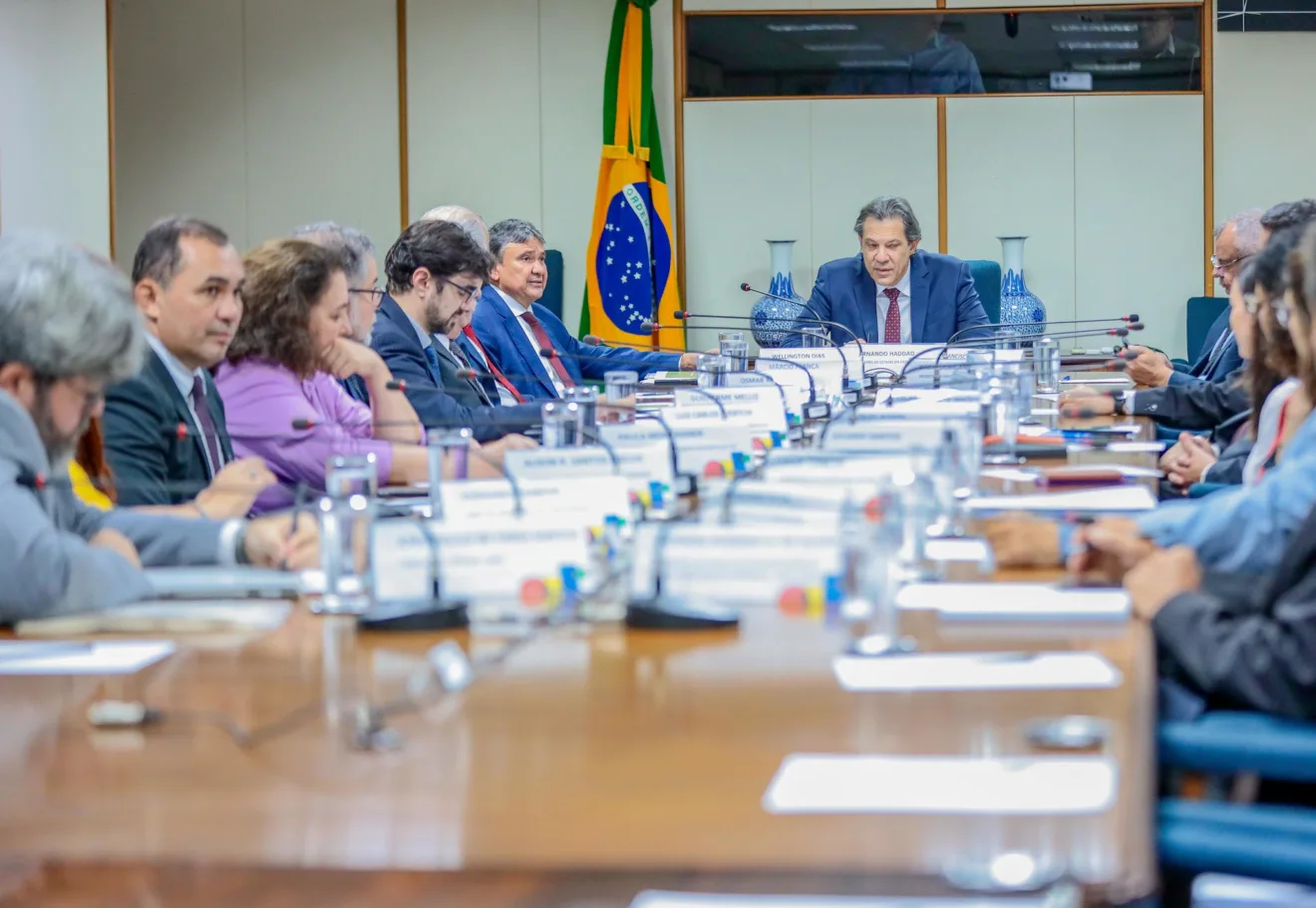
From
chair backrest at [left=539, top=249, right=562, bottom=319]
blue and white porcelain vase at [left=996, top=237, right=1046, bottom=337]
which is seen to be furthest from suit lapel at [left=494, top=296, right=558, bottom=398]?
chair backrest at [left=539, top=249, right=562, bottom=319]

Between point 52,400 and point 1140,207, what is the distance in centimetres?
781

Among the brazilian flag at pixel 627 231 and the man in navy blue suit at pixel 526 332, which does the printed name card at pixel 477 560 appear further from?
the brazilian flag at pixel 627 231

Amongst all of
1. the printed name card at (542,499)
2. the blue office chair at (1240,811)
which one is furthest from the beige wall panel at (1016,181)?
the blue office chair at (1240,811)

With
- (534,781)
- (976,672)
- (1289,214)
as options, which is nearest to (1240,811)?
(976,672)

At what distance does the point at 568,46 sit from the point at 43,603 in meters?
7.71

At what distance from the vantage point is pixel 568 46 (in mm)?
9383

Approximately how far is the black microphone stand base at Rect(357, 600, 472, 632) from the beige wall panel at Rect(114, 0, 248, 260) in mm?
7880

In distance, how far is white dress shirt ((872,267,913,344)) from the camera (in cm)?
699

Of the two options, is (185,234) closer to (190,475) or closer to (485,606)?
(190,475)

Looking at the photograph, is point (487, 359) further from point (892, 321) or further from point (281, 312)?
point (892, 321)

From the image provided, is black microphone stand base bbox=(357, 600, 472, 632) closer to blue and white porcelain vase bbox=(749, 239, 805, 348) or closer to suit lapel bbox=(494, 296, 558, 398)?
suit lapel bbox=(494, 296, 558, 398)

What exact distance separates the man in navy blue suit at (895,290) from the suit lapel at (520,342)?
147 cm

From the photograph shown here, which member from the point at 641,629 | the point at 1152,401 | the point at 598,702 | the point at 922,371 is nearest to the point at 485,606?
the point at 641,629

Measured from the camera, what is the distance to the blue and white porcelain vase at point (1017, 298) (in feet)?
27.1
